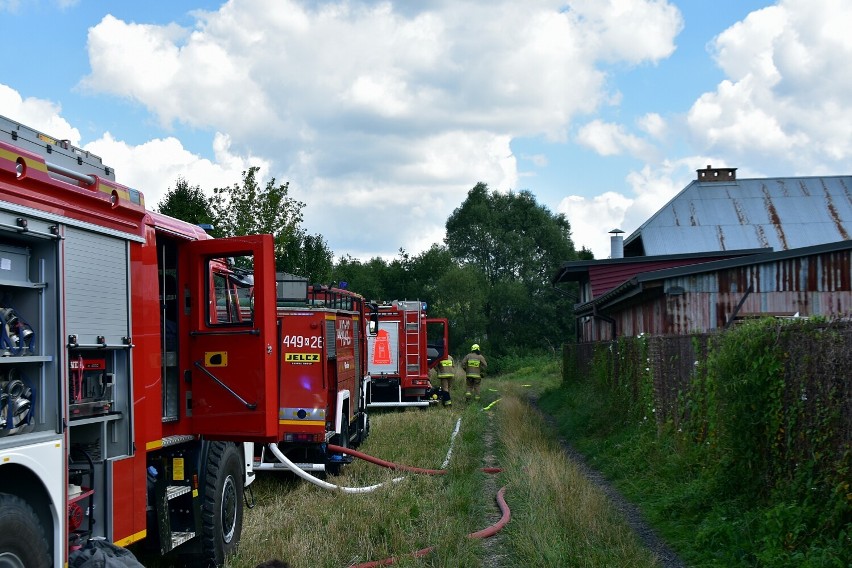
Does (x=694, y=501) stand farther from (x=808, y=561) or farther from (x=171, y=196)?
(x=171, y=196)

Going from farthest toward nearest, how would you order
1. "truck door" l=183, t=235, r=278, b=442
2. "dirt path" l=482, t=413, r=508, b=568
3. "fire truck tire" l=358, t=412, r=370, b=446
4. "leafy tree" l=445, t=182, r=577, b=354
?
"leafy tree" l=445, t=182, r=577, b=354 → "fire truck tire" l=358, t=412, r=370, b=446 → "dirt path" l=482, t=413, r=508, b=568 → "truck door" l=183, t=235, r=278, b=442

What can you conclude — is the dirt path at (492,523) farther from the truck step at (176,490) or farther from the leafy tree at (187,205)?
the leafy tree at (187,205)

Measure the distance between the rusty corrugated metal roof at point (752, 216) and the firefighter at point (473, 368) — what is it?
868 cm

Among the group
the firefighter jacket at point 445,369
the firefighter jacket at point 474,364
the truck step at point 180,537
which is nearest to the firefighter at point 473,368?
the firefighter jacket at point 474,364

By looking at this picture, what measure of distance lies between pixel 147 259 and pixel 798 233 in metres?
28.4

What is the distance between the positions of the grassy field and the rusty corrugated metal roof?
18.1 metres

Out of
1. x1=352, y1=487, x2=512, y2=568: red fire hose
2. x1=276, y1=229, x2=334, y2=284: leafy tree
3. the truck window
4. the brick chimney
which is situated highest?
the brick chimney

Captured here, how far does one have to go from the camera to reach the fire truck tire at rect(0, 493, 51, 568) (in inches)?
170

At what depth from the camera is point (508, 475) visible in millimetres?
11422

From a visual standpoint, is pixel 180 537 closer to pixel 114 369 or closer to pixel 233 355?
pixel 233 355

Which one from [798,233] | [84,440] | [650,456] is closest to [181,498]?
[84,440]

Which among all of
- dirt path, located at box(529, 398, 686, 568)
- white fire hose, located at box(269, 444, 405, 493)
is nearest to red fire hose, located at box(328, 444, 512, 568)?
white fire hose, located at box(269, 444, 405, 493)

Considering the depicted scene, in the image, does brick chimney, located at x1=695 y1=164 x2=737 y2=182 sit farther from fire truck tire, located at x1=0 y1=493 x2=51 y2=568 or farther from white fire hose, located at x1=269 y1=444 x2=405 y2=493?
fire truck tire, located at x1=0 y1=493 x2=51 y2=568

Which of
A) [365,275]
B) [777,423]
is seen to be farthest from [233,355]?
[365,275]
